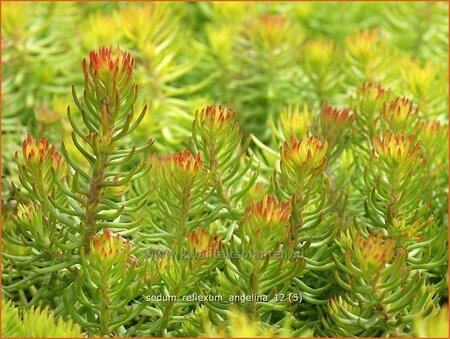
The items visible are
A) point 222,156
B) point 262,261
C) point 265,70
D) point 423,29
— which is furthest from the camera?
point 423,29

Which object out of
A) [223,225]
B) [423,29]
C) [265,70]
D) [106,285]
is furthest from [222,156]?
[423,29]

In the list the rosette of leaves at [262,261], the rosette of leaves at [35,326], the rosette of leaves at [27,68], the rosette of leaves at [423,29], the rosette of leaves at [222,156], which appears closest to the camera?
the rosette of leaves at [35,326]

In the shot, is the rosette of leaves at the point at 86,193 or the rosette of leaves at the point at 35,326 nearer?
the rosette of leaves at the point at 35,326

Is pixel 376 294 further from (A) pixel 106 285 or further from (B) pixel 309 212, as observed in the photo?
(A) pixel 106 285

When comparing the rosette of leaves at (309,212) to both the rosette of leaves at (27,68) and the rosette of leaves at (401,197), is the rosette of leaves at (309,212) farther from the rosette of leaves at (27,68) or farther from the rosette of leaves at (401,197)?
the rosette of leaves at (27,68)

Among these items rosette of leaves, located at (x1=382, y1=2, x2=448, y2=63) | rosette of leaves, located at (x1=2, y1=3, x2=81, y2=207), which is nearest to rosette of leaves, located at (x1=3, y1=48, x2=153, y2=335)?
rosette of leaves, located at (x1=2, y1=3, x2=81, y2=207)

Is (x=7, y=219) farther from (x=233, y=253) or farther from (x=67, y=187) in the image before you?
(x=233, y=253)

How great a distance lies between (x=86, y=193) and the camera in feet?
2.79

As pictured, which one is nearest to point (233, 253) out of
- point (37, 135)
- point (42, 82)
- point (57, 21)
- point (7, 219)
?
point (7, 219)

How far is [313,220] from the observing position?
907 millimetres

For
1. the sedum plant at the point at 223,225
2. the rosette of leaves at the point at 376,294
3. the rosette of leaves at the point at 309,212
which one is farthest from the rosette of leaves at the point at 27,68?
the rosette of leaves at the point at 376,294

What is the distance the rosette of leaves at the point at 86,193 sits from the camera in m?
0.82

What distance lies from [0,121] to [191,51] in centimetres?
39

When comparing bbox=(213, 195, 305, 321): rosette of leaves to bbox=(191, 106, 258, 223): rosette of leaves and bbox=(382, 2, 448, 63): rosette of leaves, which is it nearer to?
bbox=(191, 106, 258, 223): rosette of leaves
